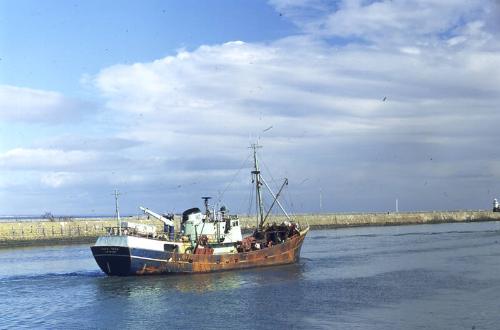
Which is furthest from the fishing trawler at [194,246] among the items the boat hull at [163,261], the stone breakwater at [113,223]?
the stone breakwater at [113,223]

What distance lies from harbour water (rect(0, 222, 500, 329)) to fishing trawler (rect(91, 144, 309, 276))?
142cm

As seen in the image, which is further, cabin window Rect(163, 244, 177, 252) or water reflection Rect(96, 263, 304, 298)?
cabin window Rect(163, 244, 177, 252)

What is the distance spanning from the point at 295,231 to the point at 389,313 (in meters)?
33.1

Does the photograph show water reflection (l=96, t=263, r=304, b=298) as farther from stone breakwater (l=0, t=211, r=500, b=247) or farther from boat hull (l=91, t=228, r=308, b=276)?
stone breakwater (l=0, t=211, r=500, b=247)

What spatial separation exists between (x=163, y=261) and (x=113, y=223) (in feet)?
213

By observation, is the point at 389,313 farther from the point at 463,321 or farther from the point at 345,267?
the point at 345,267

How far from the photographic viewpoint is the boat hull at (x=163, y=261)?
179 feet

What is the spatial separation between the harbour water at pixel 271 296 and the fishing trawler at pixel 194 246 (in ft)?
4.65

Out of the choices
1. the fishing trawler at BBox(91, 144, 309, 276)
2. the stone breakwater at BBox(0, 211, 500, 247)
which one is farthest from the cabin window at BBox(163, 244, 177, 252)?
the stone breakwater at BBox(0, 211, 500, 247)

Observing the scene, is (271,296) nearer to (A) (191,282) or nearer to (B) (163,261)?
(A) (191,282)

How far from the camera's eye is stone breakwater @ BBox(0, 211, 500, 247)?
103 metres

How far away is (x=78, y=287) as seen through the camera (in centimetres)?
5212

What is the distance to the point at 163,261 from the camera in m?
56.4

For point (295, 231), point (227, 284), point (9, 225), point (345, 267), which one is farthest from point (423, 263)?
point (9, 225)
